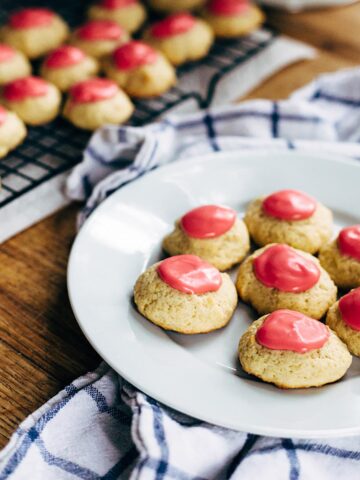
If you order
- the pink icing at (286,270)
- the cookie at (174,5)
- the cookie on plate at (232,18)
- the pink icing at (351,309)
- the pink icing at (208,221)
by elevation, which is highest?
the cookie at (174,5)

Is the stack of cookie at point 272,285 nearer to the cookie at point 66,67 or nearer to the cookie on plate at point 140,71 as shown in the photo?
the cookie on plate at point 140,71

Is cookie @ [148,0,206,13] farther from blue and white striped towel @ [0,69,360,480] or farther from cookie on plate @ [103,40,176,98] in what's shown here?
blue and white striped towel @ [0,69,360,480]

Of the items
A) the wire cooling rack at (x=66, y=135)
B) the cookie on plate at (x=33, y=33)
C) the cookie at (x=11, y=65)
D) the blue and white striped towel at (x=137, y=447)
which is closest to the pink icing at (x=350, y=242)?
the blue and white striped towel at (x=137, y=447)

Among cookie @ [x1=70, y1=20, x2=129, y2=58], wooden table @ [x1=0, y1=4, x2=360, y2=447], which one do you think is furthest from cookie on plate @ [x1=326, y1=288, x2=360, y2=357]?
cookie @ [x1=70, y1=20, x2=129, y2=58]

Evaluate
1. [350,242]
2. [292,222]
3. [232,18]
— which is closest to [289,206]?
[292,222]

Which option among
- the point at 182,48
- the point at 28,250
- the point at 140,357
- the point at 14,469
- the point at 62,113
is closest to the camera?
the point at 14,469

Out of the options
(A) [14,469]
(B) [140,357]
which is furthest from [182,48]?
(A) [14,469]

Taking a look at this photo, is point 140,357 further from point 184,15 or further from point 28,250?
point 184,15
